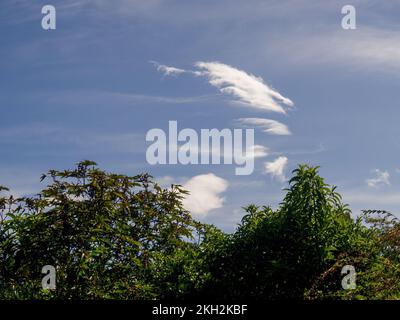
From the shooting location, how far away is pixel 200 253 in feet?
38.3

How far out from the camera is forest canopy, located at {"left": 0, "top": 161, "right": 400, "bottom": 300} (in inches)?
400

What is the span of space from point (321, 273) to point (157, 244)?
528 cm

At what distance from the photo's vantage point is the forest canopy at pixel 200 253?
10172 mm

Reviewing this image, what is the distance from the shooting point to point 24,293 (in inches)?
444

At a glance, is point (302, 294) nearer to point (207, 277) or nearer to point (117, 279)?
point (207, 277)

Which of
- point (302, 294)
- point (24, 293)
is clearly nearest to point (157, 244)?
point (24, 293)
